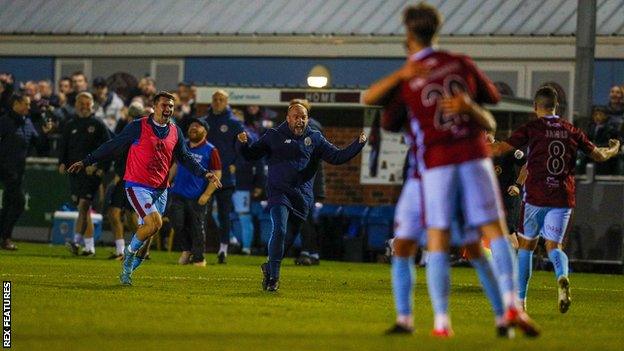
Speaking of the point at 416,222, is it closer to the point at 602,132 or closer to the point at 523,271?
the point at 523,271

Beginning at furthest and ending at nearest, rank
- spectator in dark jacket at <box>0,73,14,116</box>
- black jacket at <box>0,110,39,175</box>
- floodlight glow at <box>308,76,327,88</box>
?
spectator in dark jacket at <box>0,73,14,116</box>, floodlight glow at <box>308,76,327,88</box>, black jacket at <box>0,110,39,175</box>

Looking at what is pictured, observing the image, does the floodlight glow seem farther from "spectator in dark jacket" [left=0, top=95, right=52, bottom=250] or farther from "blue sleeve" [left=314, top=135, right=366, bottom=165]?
"blue sleeve" [left=314, top=135, right=366, bottom=165]

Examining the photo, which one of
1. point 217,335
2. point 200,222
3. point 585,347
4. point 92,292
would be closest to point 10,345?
point 217,335

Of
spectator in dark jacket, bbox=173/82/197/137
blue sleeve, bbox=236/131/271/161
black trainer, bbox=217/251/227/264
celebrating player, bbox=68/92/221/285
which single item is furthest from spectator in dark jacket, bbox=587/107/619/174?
celebrating player, bbox=68/92/221/285

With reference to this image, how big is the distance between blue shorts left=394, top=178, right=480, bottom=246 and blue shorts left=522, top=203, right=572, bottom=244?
14.0 ft

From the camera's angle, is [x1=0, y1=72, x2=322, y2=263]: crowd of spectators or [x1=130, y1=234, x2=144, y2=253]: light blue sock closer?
[x1=130, y1=234, x2=144, y2=253]: light blue sock

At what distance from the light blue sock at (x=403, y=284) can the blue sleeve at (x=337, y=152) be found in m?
6.04

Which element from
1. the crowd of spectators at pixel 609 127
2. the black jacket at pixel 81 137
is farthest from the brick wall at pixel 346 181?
the black jacket at pixel 81 137

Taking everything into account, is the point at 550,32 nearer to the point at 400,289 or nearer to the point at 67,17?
the point at 67,17

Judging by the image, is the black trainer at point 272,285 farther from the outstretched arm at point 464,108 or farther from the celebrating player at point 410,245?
the outstretched arm at point 464,108

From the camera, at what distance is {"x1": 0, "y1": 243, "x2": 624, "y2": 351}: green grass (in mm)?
10375

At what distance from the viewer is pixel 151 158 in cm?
1739

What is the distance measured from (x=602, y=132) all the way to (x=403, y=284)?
15.0 meters

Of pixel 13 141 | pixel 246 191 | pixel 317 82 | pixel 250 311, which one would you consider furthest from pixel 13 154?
pixel 250 311
